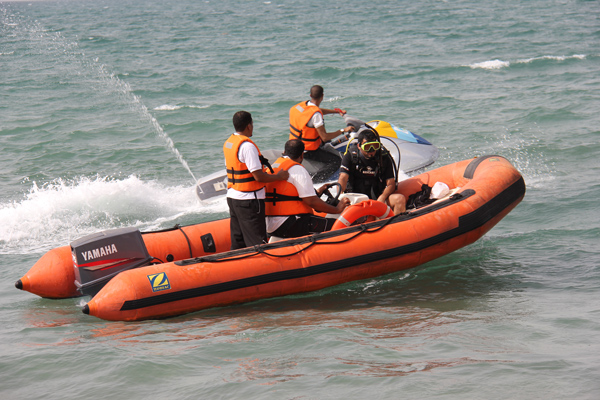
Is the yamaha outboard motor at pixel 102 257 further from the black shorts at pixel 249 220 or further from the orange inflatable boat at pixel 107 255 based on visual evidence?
the black shorts at pixel 249 220

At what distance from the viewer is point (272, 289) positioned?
4957mm

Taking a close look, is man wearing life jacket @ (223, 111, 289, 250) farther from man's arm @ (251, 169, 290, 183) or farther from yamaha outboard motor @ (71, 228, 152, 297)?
yamaha outboard motor @ (71, 228, 152, 297)

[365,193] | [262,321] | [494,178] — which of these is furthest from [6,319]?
[494,178]

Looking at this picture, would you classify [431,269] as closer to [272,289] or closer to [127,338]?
[272,289]

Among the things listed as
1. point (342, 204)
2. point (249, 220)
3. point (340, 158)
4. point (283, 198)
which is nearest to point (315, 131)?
point (340, 158)

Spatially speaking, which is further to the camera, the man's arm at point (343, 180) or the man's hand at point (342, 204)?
the man's arm at point (343, 180)

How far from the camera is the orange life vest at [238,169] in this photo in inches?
186

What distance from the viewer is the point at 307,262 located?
4.97 m

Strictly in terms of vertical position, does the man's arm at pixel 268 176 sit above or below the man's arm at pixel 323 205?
above

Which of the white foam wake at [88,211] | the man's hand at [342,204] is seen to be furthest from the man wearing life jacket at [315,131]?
the man's hand at [342,204]

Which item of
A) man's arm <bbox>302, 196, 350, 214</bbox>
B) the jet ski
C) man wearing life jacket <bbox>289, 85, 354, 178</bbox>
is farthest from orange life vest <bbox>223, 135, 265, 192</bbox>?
the jet ski

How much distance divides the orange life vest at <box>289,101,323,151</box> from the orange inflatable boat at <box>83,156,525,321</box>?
2162 mm

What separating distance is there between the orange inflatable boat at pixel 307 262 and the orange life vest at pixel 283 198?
0.82 feet

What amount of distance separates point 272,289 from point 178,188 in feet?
15.5
